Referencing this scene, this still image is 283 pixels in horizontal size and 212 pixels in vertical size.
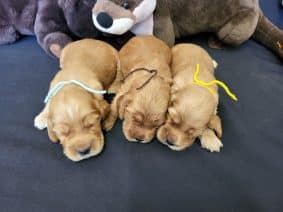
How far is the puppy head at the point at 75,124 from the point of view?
1274 mm

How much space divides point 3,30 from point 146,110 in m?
1.09

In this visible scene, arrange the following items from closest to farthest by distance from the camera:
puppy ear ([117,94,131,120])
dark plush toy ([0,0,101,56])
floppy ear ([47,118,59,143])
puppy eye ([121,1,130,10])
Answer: floppy ear ([47,118,59,143])
puppy ear ([117,94,131,120])
puppy eye ([121,1,130,10])
dark plush toy ([0,0,101,56])

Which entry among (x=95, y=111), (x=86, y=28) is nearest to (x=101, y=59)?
(x=86, y=28)

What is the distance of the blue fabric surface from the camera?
119 centimetres

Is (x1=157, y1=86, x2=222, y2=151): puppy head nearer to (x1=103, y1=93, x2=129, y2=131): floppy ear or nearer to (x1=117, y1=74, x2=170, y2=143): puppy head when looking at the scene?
(x1=117, y1=74, x2=170, y2=143): puppy head

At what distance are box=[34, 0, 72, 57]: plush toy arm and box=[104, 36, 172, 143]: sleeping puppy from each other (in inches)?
16.1

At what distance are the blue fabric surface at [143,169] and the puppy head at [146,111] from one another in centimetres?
5

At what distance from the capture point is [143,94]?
1366 millimetres

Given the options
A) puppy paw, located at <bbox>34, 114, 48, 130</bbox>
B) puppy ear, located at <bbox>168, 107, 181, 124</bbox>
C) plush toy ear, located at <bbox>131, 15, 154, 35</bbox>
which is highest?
plush toy ear, located at <bbox>131, 15, 154, 35</bbox>

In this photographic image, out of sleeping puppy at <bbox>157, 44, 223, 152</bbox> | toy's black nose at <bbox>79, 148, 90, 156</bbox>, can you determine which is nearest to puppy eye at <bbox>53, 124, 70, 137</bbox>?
toy's black nose at <bbox>79, 148, 90, 156</bbox>

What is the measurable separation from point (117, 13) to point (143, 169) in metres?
0.73

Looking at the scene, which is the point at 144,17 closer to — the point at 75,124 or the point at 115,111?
the point at 115,111

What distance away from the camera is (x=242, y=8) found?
6.01ft

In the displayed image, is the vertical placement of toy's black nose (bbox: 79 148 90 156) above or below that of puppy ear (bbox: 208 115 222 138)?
below
